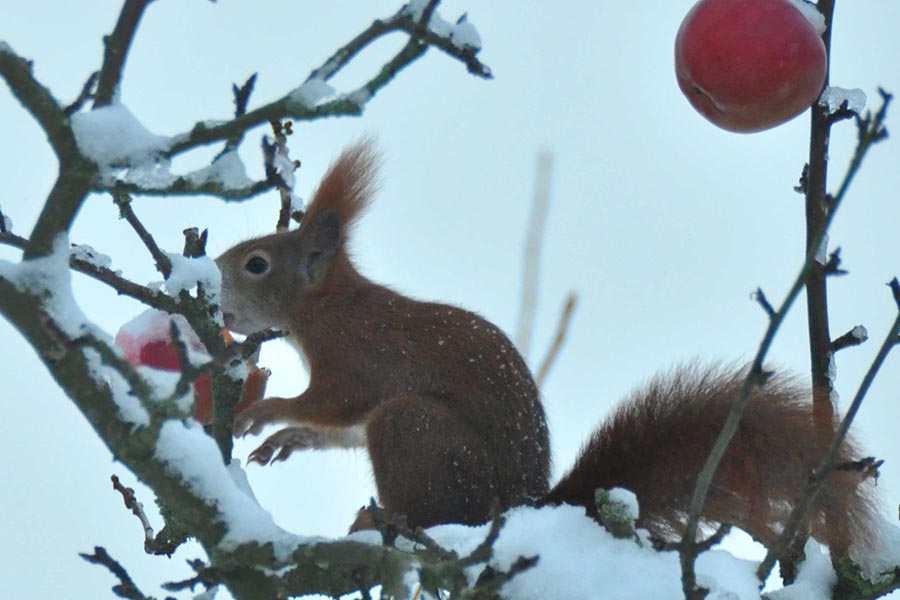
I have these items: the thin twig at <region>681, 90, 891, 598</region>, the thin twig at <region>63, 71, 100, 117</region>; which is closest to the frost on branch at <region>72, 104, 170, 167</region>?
the thin twig at <region>63, 71, 100, 117</region>

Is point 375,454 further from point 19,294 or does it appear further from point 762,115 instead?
point 19,294

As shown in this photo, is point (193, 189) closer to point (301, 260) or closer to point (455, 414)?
point (455, 414)

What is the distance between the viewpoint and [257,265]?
3.85 m

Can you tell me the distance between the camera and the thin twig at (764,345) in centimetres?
137

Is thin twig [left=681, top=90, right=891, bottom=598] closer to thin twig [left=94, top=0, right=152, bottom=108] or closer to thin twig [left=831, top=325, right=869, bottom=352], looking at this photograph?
thin twig [left=831, top=325, right=869, bottom=352]

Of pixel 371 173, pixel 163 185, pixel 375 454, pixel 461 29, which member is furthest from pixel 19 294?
pixel 371 173

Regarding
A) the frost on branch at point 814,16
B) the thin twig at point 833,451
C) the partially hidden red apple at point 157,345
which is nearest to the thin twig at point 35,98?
the thin twig at point 833,451

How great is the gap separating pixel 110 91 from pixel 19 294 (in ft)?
1.01

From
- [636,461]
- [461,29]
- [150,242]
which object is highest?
[150,242]

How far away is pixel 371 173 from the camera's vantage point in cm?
395

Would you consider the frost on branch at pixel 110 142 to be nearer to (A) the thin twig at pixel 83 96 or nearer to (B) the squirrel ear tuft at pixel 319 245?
(A) the thin twig at pixel 83 96

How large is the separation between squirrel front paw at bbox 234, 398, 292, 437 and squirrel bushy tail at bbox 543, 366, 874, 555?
104 cm

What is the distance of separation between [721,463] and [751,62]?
821mm

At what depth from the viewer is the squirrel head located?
12.5 feet
